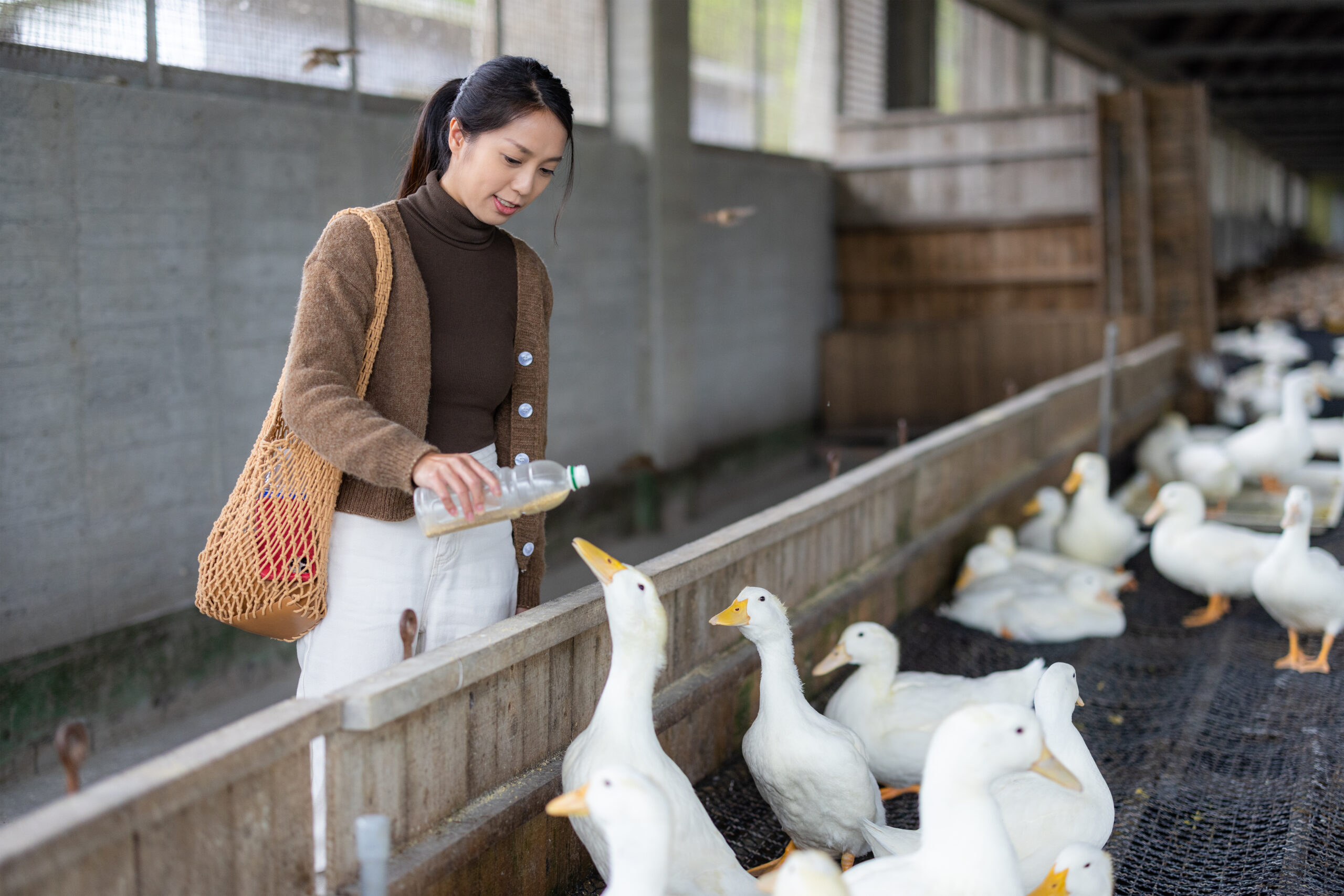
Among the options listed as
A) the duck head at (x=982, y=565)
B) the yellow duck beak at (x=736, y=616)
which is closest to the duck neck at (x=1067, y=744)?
the yellow duck beak at (x=736, y=616)

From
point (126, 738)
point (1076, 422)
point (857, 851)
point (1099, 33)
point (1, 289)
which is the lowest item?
point (126, 738)

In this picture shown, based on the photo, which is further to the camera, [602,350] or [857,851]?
[602,350]

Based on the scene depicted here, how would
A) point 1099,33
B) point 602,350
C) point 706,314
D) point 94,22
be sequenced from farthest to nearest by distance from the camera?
point 1099,33 < point 706,314 < point 602,350 < point 94,22

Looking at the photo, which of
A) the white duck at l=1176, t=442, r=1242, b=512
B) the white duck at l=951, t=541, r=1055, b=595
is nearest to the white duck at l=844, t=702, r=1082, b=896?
the white duck at l=951, t=541, r=1055, b=595

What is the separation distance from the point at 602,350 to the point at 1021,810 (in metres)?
6.13

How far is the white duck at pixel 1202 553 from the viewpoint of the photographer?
5.05m

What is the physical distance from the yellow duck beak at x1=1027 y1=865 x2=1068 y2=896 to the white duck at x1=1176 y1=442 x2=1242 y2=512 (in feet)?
16.6

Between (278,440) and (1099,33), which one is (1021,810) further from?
(1099,33)

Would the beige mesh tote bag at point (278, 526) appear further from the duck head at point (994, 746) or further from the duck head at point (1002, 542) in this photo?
the duck head at point (1002, 542)

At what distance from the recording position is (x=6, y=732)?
14.9 feet

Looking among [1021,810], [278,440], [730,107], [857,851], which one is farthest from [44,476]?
[730,107]

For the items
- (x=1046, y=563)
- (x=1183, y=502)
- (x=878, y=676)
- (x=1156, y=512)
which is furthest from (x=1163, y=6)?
(x=878, y=676)

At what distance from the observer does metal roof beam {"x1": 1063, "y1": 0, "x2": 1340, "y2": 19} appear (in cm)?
1709

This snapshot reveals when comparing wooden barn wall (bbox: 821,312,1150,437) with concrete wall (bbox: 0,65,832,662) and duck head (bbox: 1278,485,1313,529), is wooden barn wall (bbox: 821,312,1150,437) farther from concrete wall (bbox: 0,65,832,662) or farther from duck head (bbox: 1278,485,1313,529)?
duck head (bbox: 1278,485,1313,529)
